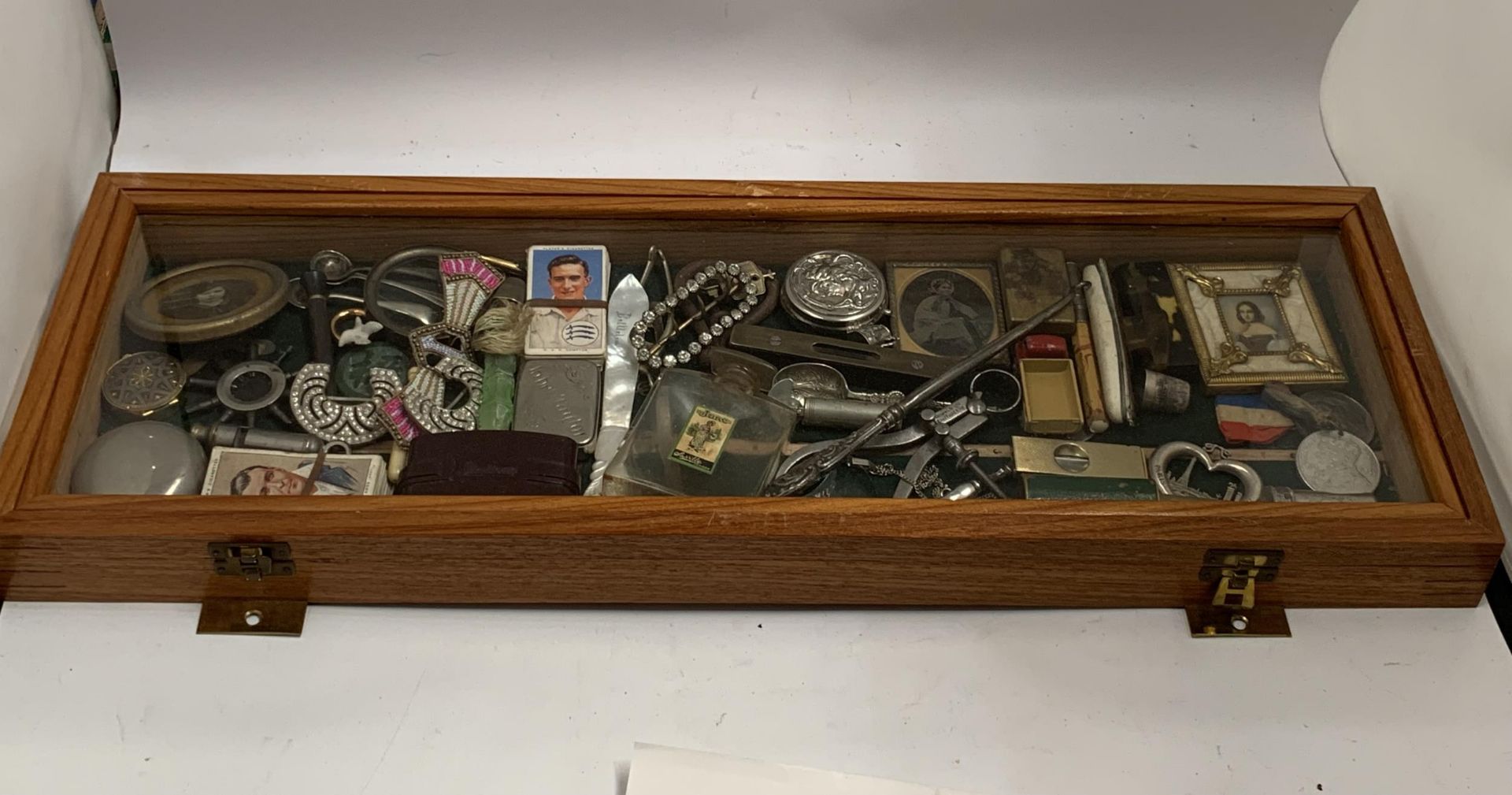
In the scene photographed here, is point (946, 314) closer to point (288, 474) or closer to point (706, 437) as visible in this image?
point (706, 437)

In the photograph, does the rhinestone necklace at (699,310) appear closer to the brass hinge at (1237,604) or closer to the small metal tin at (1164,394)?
the small metal tin at (1164,394)

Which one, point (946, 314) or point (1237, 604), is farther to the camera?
point (946, 314)

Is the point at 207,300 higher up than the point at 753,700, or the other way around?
the point at 207,300

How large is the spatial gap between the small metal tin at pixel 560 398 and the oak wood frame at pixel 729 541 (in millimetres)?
181

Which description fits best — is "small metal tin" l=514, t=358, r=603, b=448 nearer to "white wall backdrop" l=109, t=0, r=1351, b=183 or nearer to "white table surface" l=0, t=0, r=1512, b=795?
"white table surface" l=0, t=0, r=1512, b=795

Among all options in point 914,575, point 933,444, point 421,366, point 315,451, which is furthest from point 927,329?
point 315,451

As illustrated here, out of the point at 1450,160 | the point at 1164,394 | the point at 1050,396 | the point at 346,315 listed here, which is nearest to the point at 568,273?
the point at 346,315

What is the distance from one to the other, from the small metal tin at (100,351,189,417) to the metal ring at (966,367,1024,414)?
1.03 meters

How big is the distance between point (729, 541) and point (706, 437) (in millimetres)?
171

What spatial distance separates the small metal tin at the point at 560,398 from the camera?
1.67m

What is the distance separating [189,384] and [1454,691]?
5.31 feet

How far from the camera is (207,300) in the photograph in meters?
1.77

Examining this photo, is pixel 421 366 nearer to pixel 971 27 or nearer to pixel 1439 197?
pixel 971 27

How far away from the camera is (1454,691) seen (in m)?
1.57
